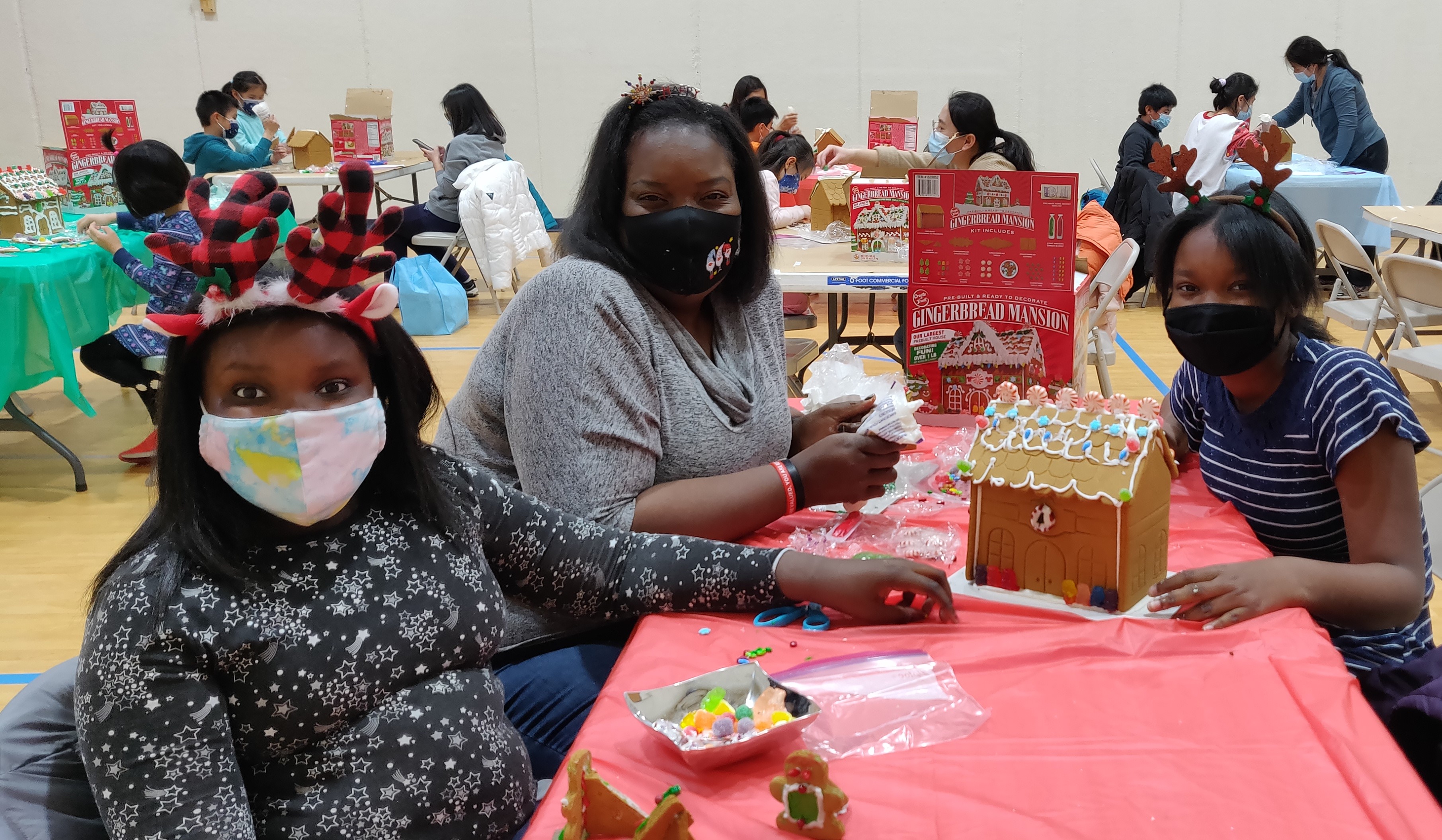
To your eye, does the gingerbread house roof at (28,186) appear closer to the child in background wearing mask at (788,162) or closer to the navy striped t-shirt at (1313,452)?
the child in background wearing mask at (788,162)

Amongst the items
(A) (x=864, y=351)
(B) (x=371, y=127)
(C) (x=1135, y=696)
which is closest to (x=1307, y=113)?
(A) (x=864, y=351)

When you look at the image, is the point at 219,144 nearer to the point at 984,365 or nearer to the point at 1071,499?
the point at 984,365

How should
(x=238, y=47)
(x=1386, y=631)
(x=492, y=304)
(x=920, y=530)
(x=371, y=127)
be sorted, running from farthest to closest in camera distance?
(x=238, y=47)
(x=371, y=127)
(x=492, y=304)
(x=920, y=530)
(x=1386, y=631)

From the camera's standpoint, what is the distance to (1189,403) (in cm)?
209

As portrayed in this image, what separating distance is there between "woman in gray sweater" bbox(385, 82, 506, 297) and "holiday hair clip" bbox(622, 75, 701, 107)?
5.97m

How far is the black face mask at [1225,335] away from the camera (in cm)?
166

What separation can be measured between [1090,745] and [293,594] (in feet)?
3.02

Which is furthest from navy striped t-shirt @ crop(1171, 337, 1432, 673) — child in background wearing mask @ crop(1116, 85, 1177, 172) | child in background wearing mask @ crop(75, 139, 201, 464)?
child in background wearing mask @ crop(1116, 85, 1177, 172)

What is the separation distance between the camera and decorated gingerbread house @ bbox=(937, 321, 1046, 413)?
2312mm

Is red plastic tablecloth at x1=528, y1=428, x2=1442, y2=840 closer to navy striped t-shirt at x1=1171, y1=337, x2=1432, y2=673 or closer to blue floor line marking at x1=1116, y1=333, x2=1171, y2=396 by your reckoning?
navy striped t-shirt at x1=1171, y1=337, x2=1432, y2=673

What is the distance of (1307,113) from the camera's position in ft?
29.2

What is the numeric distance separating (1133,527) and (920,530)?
44 centimetres

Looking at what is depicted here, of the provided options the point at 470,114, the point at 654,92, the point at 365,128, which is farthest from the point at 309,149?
the point at 654,92

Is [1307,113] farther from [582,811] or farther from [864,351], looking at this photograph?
[582,811]
